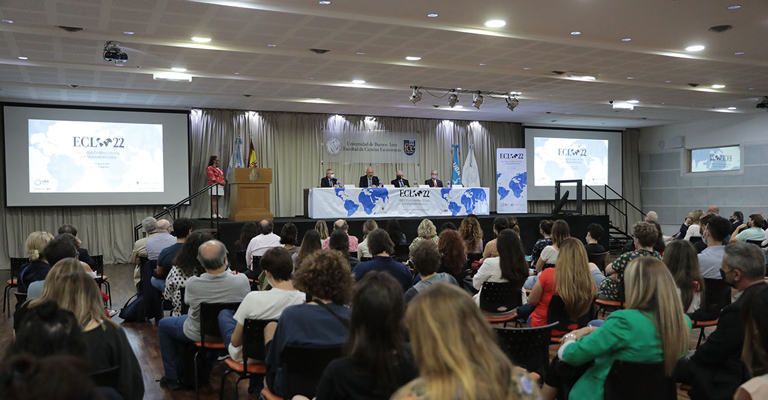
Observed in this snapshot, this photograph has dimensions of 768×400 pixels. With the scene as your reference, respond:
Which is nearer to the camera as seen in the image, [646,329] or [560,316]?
[646,329]

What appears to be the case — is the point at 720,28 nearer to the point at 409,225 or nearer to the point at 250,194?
the point at 409,225

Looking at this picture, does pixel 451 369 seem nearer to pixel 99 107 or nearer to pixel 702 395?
pixel 702 395

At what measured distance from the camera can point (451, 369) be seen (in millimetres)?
1524

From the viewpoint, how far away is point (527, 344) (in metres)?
3.15

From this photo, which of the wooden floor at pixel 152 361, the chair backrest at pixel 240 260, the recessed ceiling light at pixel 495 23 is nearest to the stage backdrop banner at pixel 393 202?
the wooden floor at pixel 152 361

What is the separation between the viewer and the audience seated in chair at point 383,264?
186 inches

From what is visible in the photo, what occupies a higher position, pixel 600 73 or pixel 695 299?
pixel 600 73

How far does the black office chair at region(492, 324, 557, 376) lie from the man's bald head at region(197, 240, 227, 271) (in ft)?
6.26

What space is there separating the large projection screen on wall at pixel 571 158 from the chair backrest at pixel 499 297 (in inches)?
532

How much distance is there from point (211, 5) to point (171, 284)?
135 inches

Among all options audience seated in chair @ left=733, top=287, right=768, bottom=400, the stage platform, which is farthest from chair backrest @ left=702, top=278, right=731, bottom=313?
the stage platform

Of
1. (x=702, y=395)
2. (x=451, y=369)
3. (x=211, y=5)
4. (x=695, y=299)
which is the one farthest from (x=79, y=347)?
(x=211, y=5)

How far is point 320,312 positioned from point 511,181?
14333mm

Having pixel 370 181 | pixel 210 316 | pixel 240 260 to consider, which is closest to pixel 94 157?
pixel 370 181
